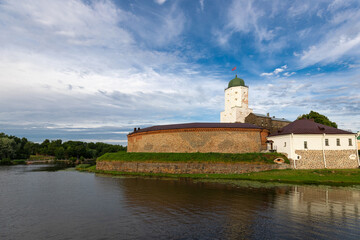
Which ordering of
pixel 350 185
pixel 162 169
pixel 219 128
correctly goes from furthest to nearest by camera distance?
1. pixel 219 128
2. pixel 162 169
3. pixel 350 185

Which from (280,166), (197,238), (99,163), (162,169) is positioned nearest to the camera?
(197,238)

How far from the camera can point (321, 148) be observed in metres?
24.9

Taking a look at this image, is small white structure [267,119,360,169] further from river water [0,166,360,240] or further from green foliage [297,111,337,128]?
green foliage [297,111,337,128]

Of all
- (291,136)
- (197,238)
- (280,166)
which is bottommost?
(197,238)

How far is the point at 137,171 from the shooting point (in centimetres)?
2834

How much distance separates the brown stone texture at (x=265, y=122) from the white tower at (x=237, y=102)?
193cm

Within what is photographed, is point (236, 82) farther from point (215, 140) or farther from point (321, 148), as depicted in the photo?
point (321, 148)


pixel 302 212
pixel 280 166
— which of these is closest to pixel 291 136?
pixel 280 166

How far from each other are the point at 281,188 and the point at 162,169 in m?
13.9

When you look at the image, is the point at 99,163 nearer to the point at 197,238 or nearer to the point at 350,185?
the point at 197,238

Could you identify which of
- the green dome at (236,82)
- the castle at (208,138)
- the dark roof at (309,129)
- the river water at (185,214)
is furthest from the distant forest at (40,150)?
the dark roof at (309,129)

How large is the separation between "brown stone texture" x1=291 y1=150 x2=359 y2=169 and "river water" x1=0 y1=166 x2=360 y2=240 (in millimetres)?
8049

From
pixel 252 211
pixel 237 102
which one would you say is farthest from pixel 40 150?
pixel 252 211

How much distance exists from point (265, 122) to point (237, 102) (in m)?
7.34
